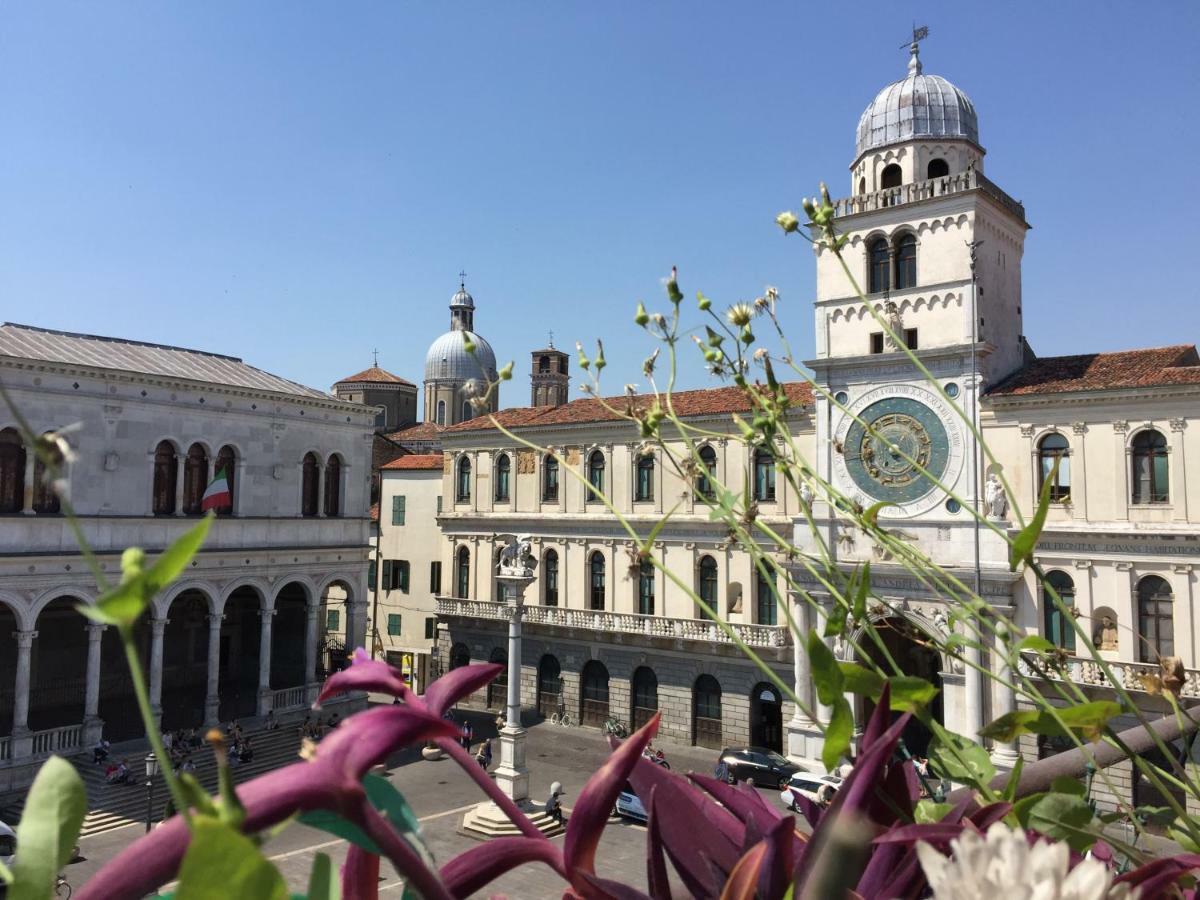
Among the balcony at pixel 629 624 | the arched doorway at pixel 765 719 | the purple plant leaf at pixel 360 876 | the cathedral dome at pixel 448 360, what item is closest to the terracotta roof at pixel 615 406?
the balcony at pixel 629 624

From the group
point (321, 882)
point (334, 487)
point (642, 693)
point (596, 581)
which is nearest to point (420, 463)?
point (334, 487)

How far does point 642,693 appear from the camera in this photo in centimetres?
2892

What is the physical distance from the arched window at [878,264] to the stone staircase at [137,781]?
59.6 feet

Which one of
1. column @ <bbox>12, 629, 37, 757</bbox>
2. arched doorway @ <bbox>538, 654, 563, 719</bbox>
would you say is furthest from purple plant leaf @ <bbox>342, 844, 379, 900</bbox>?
arched doorway @ <bbox>538, 654, 563, 719</bbox>

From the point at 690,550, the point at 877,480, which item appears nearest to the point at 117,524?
the point at 690,550

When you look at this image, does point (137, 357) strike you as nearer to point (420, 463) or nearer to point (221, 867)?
point (420, 463)

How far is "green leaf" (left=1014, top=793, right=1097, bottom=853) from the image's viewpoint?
151 centimetres

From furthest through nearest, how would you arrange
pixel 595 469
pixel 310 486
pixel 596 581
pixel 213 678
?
pixel 595 469 → pixel 596 581 → pixel 310 486 → pixel 213 678

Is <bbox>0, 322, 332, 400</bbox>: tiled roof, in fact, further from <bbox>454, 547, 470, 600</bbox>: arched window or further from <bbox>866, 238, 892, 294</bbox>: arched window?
<bbox>866, 238, 892, 294</bbox>: arched window

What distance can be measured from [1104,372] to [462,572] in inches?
840

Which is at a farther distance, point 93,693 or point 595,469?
point 595,469

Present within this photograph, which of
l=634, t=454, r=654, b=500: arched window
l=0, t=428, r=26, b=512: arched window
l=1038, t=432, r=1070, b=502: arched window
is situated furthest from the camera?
l=634, t=454, r=654, b=500: arched window

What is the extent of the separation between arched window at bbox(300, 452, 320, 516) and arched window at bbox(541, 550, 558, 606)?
25.2ft

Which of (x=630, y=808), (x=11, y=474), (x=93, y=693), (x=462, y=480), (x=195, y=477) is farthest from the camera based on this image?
(x=462, y=480)
